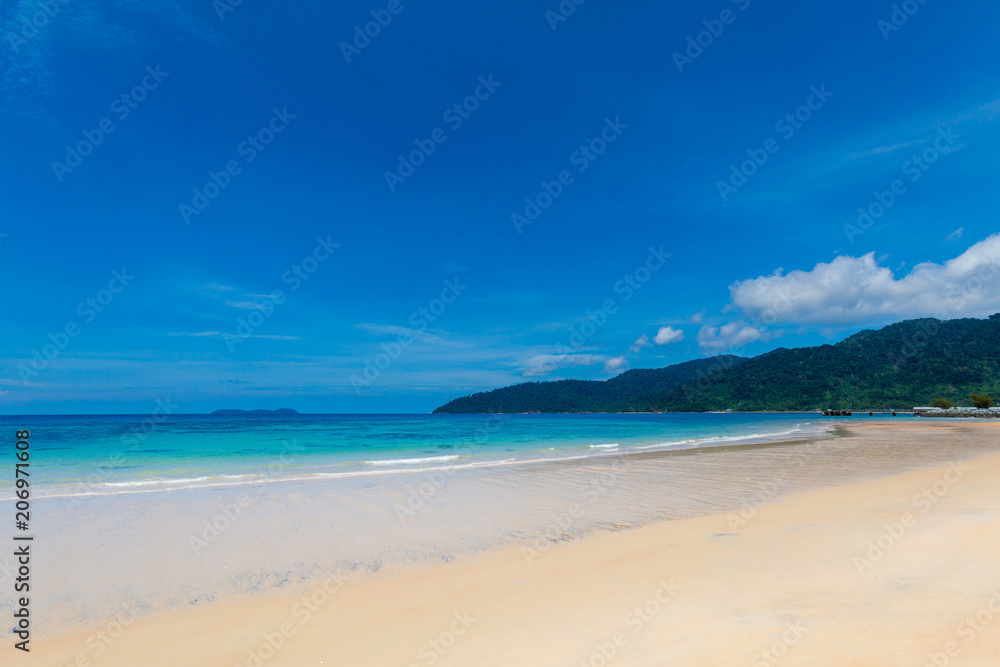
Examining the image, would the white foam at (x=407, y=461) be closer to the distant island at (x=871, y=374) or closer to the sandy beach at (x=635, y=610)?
the sandy beach at (x=635, y=610)

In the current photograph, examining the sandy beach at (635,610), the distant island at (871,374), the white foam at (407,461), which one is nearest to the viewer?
the sandy beach at (635,610)

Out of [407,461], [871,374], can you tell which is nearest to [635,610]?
[407,461]

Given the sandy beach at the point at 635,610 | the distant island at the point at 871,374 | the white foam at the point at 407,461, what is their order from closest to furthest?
1. the sandy beach at the point at 635,610
2. the white foam at the point at 407,461
3. the distant island at the point at 871,374

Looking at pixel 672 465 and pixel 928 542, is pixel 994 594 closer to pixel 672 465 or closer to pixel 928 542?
pixel 928 542

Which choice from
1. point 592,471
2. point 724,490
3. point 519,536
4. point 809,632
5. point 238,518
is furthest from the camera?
point 592,471

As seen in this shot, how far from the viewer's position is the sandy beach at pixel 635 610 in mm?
4219

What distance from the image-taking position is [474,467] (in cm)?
2147

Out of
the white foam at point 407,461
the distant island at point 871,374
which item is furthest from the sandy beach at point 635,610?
the distant island at point 871,374

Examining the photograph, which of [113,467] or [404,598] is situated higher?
[113,467]

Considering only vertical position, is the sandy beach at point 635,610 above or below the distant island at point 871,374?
below

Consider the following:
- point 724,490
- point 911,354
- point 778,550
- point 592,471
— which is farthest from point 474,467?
point 911,354

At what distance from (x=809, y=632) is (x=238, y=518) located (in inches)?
428

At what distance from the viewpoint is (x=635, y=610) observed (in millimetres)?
5129

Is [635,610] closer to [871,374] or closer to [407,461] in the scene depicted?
[407,461]
